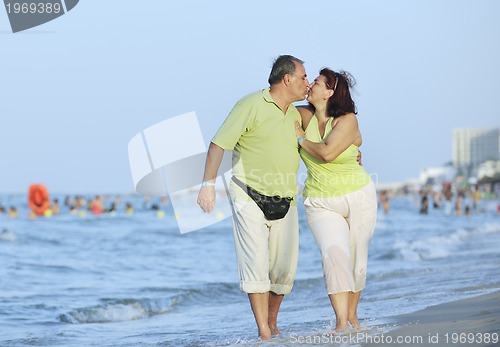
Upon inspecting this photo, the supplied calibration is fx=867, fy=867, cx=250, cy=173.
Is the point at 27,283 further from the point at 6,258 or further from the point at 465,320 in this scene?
the point at 465,320

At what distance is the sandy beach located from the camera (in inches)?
187

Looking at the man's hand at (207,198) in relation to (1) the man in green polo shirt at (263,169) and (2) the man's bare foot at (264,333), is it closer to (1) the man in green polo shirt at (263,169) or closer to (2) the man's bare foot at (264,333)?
(1) the man in green polo shirt at (263,169)

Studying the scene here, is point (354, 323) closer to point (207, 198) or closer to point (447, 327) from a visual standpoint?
point (447, 327)

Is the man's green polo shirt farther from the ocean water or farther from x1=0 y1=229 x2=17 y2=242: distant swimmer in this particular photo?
x1=0 y1=229 x2=17 y2=242: distant swimmer

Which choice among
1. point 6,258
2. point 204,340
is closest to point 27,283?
point 6,258

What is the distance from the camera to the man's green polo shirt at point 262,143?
536 centimetres

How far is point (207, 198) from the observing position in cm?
519

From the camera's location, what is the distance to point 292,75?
5.42m

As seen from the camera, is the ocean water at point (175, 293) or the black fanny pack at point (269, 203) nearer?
the black fanny pack at point (269, 203)

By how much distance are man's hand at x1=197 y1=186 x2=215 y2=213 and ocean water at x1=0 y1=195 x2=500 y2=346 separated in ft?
3.05

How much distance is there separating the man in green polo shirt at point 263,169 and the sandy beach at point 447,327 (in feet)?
2.38

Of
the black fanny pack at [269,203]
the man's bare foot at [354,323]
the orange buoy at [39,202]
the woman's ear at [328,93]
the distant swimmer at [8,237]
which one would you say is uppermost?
the woman's ear at [328,93]

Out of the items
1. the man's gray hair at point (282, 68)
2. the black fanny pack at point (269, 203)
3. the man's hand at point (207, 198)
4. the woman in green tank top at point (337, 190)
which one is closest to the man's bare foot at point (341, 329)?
the woman in green tank top at point (337, 190)

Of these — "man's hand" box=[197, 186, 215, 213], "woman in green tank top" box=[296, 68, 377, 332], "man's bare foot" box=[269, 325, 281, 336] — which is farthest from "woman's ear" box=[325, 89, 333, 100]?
"man's bare foot" box=[269, 325, 281, 336]
